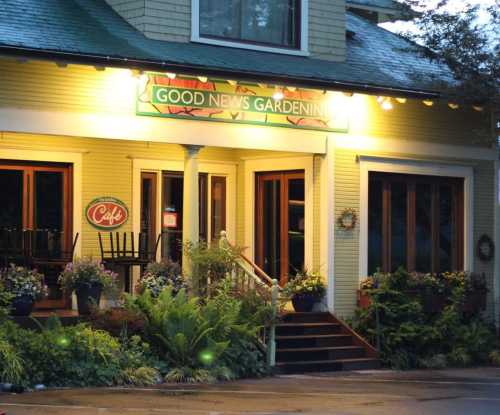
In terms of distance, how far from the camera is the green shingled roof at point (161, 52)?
52.2 feet

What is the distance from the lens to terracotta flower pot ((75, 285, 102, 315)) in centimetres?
1661

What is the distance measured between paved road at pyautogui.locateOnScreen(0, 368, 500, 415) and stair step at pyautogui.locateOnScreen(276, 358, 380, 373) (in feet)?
1.50

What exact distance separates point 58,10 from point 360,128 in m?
5.51

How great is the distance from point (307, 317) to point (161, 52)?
4.98 meters

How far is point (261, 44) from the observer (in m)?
19.4

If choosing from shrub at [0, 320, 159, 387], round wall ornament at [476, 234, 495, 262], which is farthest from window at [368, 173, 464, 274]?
shrub at [0, 320, 159, 387]

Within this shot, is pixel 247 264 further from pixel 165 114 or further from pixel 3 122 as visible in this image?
pixel 3 122

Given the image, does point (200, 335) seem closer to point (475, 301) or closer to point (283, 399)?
point (283, 399)

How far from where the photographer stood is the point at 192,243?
57.8 ft

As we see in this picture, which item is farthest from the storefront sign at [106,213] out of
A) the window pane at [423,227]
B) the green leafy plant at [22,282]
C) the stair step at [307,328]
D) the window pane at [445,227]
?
the window pane at [445,227]

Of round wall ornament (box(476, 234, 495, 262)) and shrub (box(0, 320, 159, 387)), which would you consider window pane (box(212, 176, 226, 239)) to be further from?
shrub (box(0, 320, 159, 387))

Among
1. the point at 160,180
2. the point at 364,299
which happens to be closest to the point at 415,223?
the point at 364,299

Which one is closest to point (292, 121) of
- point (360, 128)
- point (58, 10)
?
point (360, 128)

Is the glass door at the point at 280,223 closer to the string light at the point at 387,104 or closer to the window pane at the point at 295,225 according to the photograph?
the window pane at the point at 295,225
